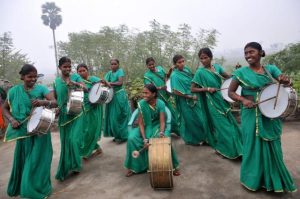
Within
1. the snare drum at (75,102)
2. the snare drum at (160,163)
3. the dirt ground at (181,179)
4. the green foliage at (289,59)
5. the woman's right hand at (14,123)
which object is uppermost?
the green foliage at (289,59)

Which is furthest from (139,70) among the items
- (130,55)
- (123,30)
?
(123,30)

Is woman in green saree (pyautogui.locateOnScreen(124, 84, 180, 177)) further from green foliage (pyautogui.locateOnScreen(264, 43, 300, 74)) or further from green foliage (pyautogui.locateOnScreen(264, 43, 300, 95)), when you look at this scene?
green foliage (pyautogui.locateOnScreen(264, 43, 300, 74))

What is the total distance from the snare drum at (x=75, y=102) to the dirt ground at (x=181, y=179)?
1.27 metres

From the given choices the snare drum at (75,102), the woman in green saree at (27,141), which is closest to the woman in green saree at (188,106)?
the snare drum at (75,102)

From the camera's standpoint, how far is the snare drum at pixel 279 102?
3.74m

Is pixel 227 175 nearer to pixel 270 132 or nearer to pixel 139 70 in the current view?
pixel 270 132

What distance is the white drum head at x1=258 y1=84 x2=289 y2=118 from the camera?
3779mm

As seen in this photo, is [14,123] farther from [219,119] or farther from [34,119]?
[219,119]

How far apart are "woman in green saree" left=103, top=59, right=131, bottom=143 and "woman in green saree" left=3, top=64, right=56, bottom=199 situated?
290 cm

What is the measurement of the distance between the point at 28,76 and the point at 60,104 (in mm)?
1195

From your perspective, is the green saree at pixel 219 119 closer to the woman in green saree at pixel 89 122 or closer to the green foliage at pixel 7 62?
the woman in green saree at pixel 89 122

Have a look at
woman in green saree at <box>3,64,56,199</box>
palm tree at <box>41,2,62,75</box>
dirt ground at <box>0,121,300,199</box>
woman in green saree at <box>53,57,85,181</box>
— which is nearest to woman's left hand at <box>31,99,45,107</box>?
woman in green saree at <box>3,64,56,199</box>

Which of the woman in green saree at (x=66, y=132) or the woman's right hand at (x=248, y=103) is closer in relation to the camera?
the woman's right hand at (x=248, y=103)

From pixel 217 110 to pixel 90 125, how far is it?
2827 mm
